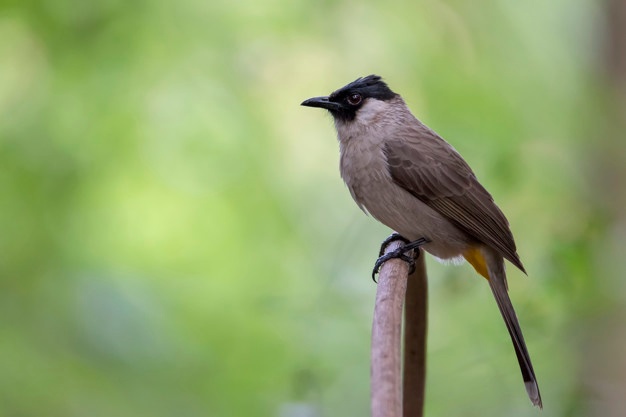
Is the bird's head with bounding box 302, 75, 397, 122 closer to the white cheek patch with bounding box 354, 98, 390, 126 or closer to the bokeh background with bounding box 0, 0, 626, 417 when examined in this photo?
the white cheek patch with bounding box 354, 98, 390, 126

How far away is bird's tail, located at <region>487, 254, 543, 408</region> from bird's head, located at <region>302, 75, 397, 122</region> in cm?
91

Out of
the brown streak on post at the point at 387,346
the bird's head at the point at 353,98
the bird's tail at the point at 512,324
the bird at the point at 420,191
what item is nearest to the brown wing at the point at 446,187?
the bird at the point at 420,191

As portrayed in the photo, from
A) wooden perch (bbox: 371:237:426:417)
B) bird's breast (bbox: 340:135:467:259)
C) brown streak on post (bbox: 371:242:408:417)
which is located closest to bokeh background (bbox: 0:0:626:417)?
bird's breast (bbox: 340:135:467:259)

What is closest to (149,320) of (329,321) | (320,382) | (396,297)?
(329,321)

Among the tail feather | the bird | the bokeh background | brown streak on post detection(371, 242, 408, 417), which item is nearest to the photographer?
brown streak on post detection(371, 242, 408, 417)

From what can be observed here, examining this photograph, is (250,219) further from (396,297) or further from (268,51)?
(396,297)

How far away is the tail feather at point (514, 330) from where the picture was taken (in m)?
3.02

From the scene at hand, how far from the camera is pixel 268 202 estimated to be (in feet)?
18.2

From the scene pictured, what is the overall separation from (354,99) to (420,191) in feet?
1.85

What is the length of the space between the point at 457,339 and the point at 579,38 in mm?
2614

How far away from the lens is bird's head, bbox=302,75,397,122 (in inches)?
151

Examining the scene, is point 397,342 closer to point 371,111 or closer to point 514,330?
point 514,330

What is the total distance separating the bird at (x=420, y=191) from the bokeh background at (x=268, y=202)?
359 millimetres

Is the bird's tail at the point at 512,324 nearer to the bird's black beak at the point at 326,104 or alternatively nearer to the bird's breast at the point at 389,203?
the bird's breast at the point at 389,203
